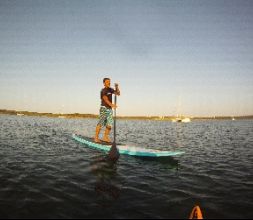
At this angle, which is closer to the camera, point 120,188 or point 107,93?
point 120,188

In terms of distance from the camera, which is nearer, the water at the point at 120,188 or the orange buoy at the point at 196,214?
the orange buoy at the point at 196,214

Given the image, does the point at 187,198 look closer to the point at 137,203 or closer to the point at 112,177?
the point at 137,203

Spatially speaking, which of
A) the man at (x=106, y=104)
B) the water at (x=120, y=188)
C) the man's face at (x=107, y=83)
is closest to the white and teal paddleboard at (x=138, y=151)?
the water at (x=120, y=188)

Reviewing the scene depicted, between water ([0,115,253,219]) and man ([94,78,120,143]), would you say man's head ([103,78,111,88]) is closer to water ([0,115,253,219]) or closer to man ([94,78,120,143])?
man ([94,78,120,143])

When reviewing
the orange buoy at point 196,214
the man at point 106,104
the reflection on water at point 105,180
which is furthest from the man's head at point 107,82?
the orange buoy at point 196,214

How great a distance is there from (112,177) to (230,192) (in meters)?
4.36

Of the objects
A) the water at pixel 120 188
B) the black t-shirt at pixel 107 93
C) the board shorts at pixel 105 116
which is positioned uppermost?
the black t-shirt at pixel 107 93

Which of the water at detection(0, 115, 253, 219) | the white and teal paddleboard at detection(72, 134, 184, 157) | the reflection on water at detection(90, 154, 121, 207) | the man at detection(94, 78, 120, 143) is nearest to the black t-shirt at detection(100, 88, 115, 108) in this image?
the man at detection(94, 78, 120, 143)

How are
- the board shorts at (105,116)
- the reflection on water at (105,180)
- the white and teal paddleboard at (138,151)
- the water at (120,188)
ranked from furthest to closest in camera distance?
the board shorts at (105,116) < the white and teal paddleboard at (138,151) < the reflection on water at (105,180) < the water at (120,188)

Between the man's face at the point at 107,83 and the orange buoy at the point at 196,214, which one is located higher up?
the man's face at the point at 107,83

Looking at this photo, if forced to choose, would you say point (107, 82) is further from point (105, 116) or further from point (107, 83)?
point (105, 116)

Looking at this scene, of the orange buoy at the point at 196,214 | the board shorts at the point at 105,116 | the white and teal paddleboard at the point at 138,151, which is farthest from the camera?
the board shorts at the point at 105,116

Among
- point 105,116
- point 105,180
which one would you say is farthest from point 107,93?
point 105,180

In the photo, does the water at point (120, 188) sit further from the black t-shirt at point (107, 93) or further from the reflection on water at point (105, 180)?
the black t-shirt at point (107, 93)
